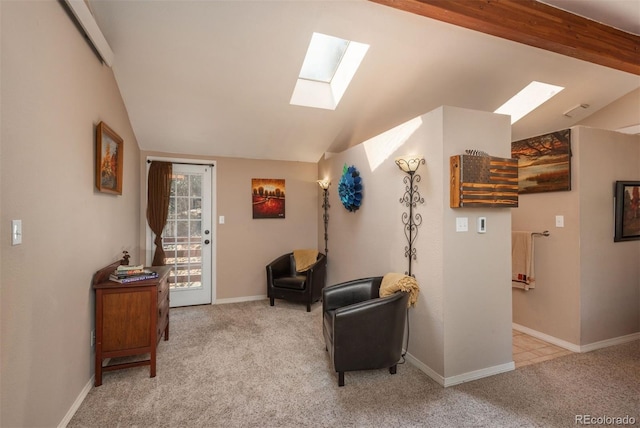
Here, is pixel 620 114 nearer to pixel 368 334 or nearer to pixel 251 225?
pixel 368 334

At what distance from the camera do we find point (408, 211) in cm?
271

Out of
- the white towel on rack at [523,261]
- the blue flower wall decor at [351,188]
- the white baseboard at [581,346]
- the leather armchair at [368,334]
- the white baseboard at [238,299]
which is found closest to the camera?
the leather armchair at [368,334]

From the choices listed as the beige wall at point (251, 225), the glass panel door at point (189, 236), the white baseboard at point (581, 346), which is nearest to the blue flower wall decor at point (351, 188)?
the beige wall at point (251, 225)

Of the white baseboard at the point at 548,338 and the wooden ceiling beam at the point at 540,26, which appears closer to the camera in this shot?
the wooden ceiling beam at the point at 540,26

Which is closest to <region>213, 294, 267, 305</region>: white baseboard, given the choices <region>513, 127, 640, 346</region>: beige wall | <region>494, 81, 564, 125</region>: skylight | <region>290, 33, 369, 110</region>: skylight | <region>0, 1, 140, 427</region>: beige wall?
<region>0, 1, 140, 427</region>: beige wall

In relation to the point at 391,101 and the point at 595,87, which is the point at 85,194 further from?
the point at 595,87

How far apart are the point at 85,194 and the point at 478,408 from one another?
321 centimetres

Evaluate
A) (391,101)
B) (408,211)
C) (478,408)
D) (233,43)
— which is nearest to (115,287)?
(233,43)

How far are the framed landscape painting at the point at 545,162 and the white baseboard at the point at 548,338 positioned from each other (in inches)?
60.0

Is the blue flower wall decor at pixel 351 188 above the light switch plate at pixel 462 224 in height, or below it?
above

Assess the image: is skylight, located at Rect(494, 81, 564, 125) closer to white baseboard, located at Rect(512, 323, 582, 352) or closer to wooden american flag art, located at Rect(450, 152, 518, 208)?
wooden american flag art, located at Rect(450, 152, 518, 208)

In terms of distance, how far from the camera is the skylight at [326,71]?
3.18 metres

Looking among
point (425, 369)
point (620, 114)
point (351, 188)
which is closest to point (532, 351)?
point (425, 369)

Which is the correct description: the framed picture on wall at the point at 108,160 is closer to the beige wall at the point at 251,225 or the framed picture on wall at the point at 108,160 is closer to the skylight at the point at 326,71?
the beige wall at the point at 251,225
